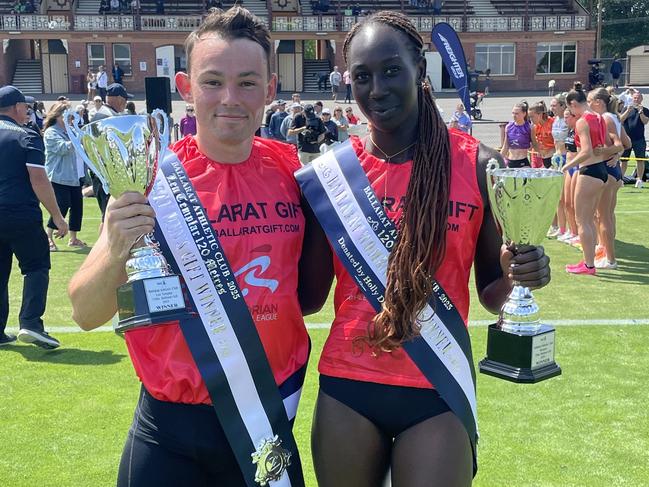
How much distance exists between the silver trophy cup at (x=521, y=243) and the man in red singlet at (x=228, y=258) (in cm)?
55

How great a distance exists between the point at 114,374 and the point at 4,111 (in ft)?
8.12

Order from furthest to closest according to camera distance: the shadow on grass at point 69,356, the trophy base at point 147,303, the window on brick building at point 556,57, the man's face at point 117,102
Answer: the window on brick building at point 556,57
the man's face at point 117,102
the shadow on grass at point 69,356
the trophy base at point 147,303

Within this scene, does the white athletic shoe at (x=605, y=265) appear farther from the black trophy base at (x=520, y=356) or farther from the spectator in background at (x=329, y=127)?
the spectator in background at (x=329, y=127)

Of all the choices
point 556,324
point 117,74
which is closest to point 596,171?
point 556,324

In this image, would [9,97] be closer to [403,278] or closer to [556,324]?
[556,324]

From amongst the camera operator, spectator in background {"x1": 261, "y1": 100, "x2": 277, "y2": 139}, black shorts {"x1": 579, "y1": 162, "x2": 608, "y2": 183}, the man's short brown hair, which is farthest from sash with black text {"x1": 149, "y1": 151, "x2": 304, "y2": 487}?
spectator in background {"x1": 261, "y1": 100, "x2": 277, "y2": 139}

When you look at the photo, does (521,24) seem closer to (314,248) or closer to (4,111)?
(4,111)

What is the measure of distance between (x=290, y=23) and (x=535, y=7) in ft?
46.6

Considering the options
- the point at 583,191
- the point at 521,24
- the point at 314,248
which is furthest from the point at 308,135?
the point at 521,24

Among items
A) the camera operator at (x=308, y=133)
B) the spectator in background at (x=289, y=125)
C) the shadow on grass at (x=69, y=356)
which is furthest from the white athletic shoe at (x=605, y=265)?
the spectator in background at (x=289, y=125)

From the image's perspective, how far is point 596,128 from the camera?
8.27 m

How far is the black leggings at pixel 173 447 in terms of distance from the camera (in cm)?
213

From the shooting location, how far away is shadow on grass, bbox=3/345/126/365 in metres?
5.61

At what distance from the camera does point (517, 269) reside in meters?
2.16
